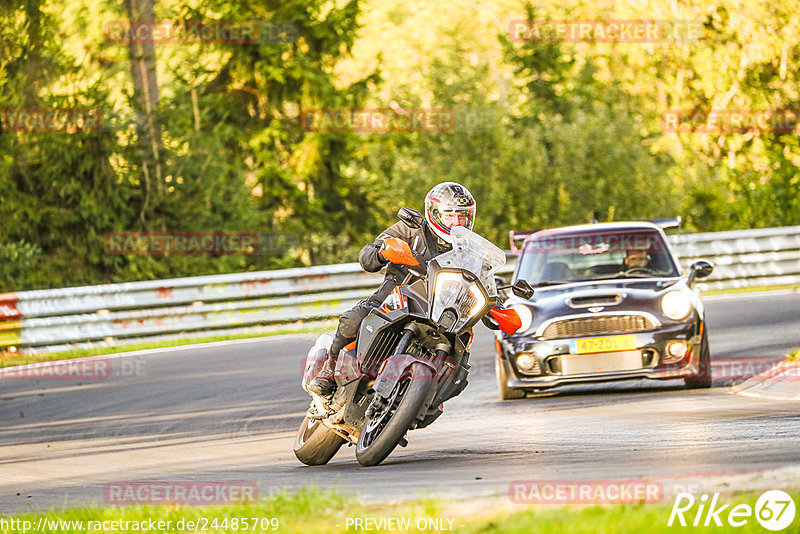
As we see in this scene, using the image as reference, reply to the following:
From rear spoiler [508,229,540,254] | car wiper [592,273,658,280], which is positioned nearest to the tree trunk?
rear spoiler [508,229,540,254]

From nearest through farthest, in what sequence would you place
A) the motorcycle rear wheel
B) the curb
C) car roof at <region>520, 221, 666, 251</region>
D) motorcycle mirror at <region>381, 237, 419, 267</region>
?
motorcycle mirror at <region>381, 237, 419, 267</region>
the motorcycle rear wheel
the curb
car roof at <region>520, 221, 666, 251</region>

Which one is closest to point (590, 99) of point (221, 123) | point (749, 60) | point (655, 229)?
point (749, 60)

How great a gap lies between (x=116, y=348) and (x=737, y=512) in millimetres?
13670

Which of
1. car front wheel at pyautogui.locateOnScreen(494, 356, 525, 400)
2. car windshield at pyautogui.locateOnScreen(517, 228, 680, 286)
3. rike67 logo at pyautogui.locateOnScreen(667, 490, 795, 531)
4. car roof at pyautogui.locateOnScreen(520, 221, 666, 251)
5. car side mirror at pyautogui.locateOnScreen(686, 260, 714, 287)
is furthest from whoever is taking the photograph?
car roof at pyautogui.locateOnScreen(520, 221, 666, 251)

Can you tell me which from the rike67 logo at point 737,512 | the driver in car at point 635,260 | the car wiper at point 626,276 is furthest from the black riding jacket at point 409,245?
the driver in car at point 635,260

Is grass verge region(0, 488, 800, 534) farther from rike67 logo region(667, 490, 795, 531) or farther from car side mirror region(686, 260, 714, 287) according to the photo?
car side mirror region(686, 260, 714, 287)

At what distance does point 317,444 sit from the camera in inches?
335

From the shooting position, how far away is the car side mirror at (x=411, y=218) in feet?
26.1

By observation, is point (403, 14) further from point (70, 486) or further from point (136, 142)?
point (70, 486)

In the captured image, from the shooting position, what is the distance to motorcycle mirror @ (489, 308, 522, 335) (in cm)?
778

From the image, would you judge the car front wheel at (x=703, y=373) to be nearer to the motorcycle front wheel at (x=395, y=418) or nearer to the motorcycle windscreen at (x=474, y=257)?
the motorcycle windscreen at (x=474, y=257)

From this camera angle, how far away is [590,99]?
42344mm

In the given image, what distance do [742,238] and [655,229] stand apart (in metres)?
10.6

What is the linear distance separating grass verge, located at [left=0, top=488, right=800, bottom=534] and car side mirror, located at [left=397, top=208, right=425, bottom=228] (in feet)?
6.54
